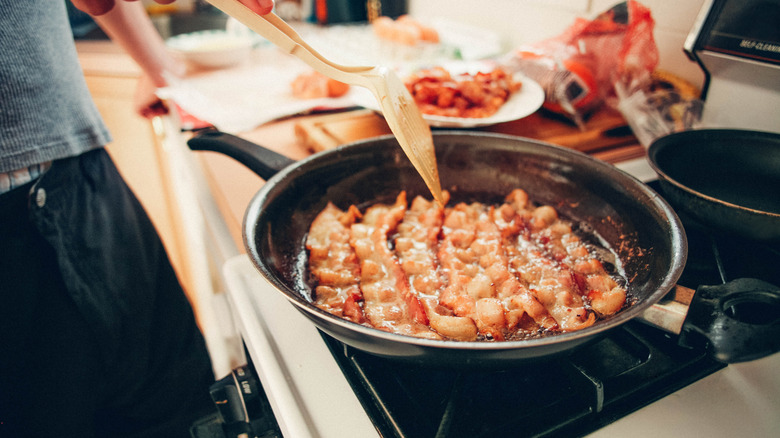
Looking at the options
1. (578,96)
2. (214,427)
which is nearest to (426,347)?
(214,427)

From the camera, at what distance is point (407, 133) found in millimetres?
639

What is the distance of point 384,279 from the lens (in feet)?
2.14

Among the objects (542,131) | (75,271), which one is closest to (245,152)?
(75,271)

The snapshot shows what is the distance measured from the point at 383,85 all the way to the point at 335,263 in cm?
28

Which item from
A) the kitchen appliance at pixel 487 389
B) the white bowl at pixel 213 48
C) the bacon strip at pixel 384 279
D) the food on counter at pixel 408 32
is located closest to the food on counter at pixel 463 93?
the bacon strip at pixel 384 279

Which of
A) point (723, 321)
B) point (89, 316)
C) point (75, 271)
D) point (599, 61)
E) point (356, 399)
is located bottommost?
point (89, 316)

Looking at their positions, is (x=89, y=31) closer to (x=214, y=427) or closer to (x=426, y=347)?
(x=214, y=427)

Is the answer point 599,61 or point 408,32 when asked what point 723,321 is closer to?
point 599,61

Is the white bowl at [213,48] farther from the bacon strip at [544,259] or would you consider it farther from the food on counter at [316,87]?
the bacon strip at [544,259]

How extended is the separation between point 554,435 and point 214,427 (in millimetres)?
459

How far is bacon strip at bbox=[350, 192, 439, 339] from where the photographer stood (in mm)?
566

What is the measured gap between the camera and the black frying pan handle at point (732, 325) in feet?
1.41

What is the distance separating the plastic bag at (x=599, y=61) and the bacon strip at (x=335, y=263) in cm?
72

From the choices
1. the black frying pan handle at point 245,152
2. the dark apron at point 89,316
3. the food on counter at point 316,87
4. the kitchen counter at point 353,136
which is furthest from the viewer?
the food on counter at point 316,87
